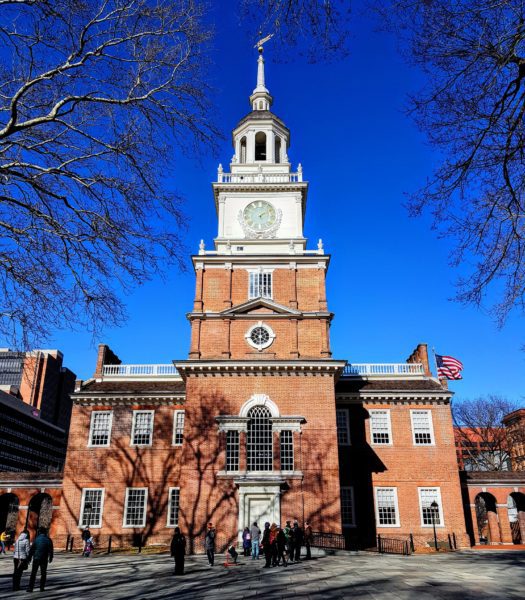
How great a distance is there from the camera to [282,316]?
1089 inches

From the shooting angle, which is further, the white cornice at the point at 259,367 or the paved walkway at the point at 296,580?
the white cornice at the point at 259,367

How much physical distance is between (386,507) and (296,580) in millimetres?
15501

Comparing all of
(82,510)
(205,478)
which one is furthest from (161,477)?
(205,478)

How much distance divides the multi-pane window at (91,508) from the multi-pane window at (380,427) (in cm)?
1611

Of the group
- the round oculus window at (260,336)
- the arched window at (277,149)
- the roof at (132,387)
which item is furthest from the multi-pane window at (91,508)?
the arched window at (277,149)

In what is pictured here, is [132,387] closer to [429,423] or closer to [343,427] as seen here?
[343,427]

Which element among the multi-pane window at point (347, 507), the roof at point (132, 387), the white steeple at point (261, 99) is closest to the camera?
the multi-pane window at point (347, 507)

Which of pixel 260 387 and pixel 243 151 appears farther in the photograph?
pixel 243 151

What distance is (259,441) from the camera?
995 inches

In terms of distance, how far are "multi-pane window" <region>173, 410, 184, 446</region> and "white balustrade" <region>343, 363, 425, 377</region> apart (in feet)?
34.7

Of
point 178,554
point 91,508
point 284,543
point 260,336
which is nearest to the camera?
point 178,554

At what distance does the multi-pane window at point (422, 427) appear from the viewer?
1184 inches

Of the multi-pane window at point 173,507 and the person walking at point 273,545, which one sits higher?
the multi-pane window at point 173,507

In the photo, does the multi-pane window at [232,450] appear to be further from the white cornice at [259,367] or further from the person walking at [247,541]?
the person walking at [247,541]
